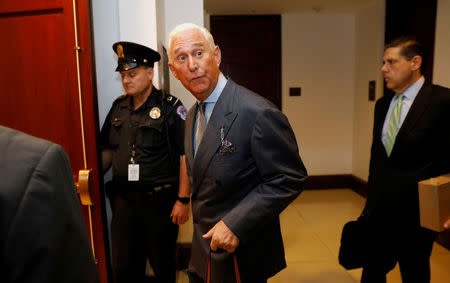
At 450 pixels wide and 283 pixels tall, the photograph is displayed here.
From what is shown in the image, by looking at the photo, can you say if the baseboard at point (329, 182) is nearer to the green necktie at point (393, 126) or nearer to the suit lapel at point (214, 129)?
the green necktie at point (393, 126)

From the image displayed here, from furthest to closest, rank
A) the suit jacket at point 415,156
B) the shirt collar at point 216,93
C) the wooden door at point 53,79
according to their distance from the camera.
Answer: the suit jacket at point 415,156
the wooden door at point 53,79
the shirt collar at point 216,93

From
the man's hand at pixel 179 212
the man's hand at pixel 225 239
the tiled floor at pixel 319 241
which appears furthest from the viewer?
the tiled floor at pixel 319 241

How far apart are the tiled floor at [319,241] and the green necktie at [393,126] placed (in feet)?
→ 3.87

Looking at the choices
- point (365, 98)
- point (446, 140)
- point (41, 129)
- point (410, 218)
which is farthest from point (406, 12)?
point (41, 129)

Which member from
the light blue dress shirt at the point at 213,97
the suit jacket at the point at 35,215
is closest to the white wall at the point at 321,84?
the light blue dress shirt at the point at 213,97

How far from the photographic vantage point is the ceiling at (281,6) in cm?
410

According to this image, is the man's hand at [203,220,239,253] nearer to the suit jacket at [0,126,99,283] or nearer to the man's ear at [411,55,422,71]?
the suit jacket at [0,126,99,283]

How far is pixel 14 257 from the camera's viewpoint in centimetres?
48

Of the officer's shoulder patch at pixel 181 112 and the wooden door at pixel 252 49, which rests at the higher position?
the wooden door at pixel 252 49

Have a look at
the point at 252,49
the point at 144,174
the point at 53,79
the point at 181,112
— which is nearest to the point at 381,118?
the point at 181,112

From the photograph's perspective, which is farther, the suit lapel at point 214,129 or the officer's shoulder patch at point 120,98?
the officer's shoulder patch at point 120,98

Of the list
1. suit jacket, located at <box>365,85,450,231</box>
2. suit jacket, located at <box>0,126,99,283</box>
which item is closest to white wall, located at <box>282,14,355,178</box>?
suit jacket, located at <box>365,85,450,231</box>

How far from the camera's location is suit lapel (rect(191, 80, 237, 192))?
122cm

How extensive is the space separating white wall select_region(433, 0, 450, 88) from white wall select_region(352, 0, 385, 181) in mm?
1126
